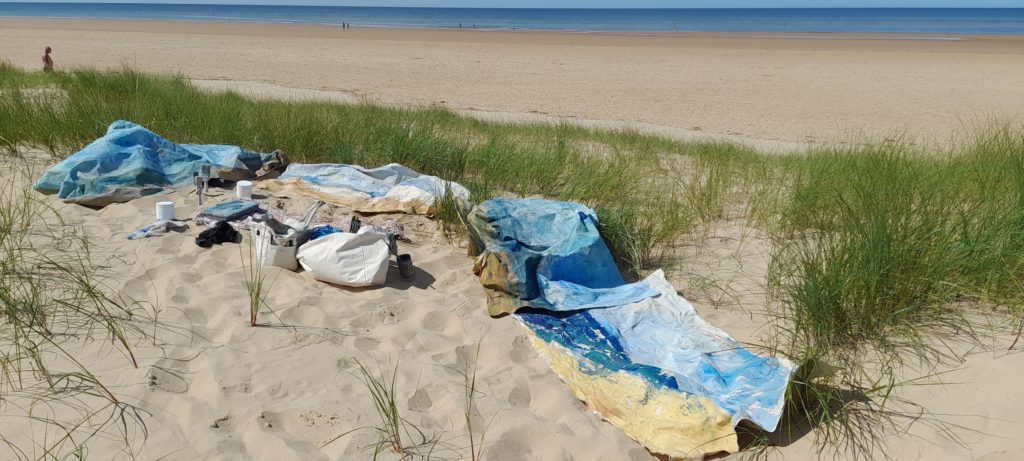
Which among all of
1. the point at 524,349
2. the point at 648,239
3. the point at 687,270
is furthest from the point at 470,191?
the point at 524,349

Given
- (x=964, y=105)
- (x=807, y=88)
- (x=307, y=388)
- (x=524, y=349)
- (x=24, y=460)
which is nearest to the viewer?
(x=24, y=460)

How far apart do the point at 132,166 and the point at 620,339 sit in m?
3.42

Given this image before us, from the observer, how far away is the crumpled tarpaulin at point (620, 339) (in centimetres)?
249

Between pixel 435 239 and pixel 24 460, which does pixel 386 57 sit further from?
pixel 24 460

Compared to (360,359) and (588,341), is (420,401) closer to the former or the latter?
(360,359)

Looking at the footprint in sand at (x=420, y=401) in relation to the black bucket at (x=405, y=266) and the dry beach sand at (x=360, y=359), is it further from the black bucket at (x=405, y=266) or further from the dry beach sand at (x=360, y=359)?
the black bucket at (x=405, y=266)

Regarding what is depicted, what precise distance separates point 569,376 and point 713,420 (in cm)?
Result: 60

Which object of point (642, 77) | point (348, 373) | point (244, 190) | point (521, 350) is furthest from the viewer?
point (642, 77)

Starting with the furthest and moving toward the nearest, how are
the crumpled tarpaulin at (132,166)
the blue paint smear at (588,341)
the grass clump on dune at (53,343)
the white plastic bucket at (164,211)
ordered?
the crumpled tarpaulin at (132,166)
the white plastic bucket at (164,211)
the blue paint smear at (588,341)
the grass clump on dune at (53,343)

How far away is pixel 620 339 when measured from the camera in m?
3.15

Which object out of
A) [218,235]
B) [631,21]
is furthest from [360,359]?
[631,21]

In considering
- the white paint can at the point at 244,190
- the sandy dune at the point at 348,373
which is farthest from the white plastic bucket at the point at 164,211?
the white paint can at the point at 244,190

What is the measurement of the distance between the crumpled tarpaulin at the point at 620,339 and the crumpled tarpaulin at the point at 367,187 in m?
0.64

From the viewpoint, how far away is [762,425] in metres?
2.39
